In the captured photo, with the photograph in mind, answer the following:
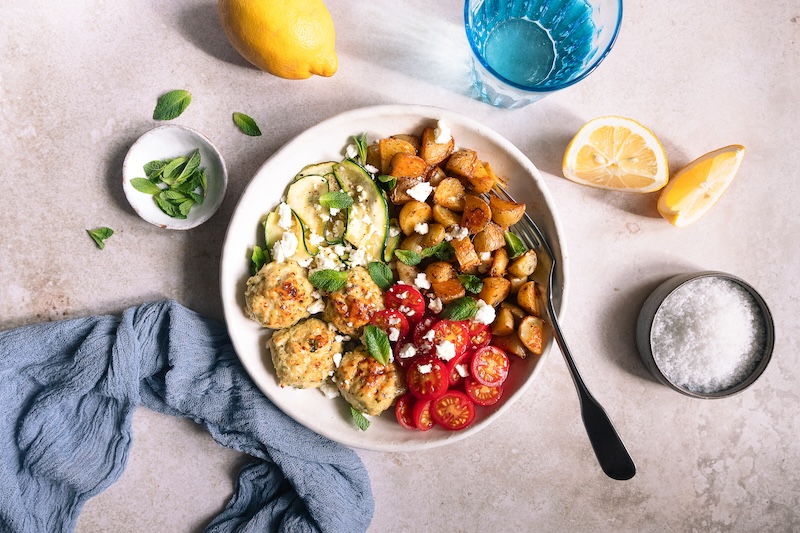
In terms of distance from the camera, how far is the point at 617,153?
1890 mm

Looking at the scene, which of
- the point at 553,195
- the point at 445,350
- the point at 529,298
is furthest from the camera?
the point at 553,195

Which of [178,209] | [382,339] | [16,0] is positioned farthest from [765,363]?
[16,0]

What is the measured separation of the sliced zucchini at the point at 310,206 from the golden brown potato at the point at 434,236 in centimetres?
33

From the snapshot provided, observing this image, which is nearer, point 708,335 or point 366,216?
point 366,216

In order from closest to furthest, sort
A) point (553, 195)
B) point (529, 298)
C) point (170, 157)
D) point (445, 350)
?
point (445, 350) → point (529, 298) → point (170, 157) → point (553, 195)

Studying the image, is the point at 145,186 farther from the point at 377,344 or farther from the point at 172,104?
the point at 377,344

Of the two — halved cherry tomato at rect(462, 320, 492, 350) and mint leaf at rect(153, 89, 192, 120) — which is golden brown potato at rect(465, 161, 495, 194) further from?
mint leaf at rect(153, 89, 192, 120)

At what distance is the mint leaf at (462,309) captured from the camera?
1.70 m

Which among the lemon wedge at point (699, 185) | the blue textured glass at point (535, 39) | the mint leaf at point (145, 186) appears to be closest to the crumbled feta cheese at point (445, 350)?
the blue textured glass at point (535, 39)

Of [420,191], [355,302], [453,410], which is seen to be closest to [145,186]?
[355,302]

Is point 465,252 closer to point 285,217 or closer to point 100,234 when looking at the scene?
point 285,217

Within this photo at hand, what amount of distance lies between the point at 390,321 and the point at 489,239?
1.32ft

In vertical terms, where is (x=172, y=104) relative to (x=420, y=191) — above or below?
below

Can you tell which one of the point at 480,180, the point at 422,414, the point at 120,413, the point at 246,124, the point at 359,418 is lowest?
Result: the point at 120,413
